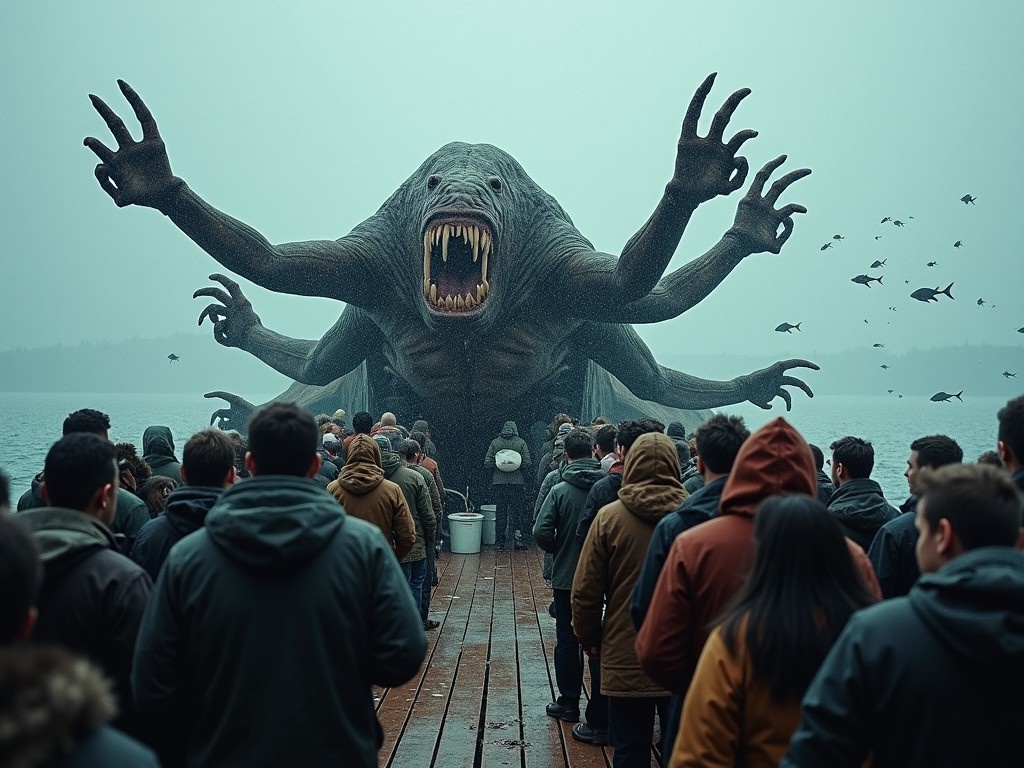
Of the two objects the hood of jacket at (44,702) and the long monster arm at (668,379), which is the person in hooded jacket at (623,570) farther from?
the long monster arm at (668,379)

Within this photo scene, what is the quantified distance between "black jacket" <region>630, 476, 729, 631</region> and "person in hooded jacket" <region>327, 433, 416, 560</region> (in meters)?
2.60

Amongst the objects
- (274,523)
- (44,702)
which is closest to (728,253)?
(274,523)

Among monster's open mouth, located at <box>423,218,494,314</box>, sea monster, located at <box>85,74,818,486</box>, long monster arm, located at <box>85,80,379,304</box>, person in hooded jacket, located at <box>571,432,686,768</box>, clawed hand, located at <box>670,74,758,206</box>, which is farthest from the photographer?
monster's open mouth, located at <box>423,218,494,314</box>

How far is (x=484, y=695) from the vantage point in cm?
559

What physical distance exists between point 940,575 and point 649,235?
8.41 meters

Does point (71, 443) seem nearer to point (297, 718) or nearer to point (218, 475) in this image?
point (218, 475)

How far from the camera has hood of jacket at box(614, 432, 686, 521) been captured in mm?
3850

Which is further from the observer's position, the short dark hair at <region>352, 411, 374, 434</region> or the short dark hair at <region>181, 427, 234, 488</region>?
the short dark hair at <region>352, 411, 374, 434</region>

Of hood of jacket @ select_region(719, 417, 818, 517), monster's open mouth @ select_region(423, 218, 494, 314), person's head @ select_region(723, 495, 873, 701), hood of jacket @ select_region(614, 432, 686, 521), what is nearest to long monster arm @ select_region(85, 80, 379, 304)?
monster's open mouth @ select_region(423, 218, 494, 314)

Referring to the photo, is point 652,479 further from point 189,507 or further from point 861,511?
point 189,507

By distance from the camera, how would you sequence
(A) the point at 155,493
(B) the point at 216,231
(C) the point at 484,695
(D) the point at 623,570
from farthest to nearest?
1. (B) the point at 216,231
2. (C) the point at 484,695
3. (A) the point at 155,493
4. (D) the point at 623,570

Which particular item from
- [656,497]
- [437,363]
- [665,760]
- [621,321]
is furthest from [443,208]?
[665,760]

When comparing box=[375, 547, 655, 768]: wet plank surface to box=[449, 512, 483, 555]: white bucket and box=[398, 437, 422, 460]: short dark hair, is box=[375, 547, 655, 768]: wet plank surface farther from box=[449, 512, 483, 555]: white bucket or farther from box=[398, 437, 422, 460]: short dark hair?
box=[449, 512, 483, 555]: white bucket

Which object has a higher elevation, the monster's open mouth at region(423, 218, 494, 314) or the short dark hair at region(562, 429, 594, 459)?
the monster's open mouth at region(423, 218, 494, 314)
